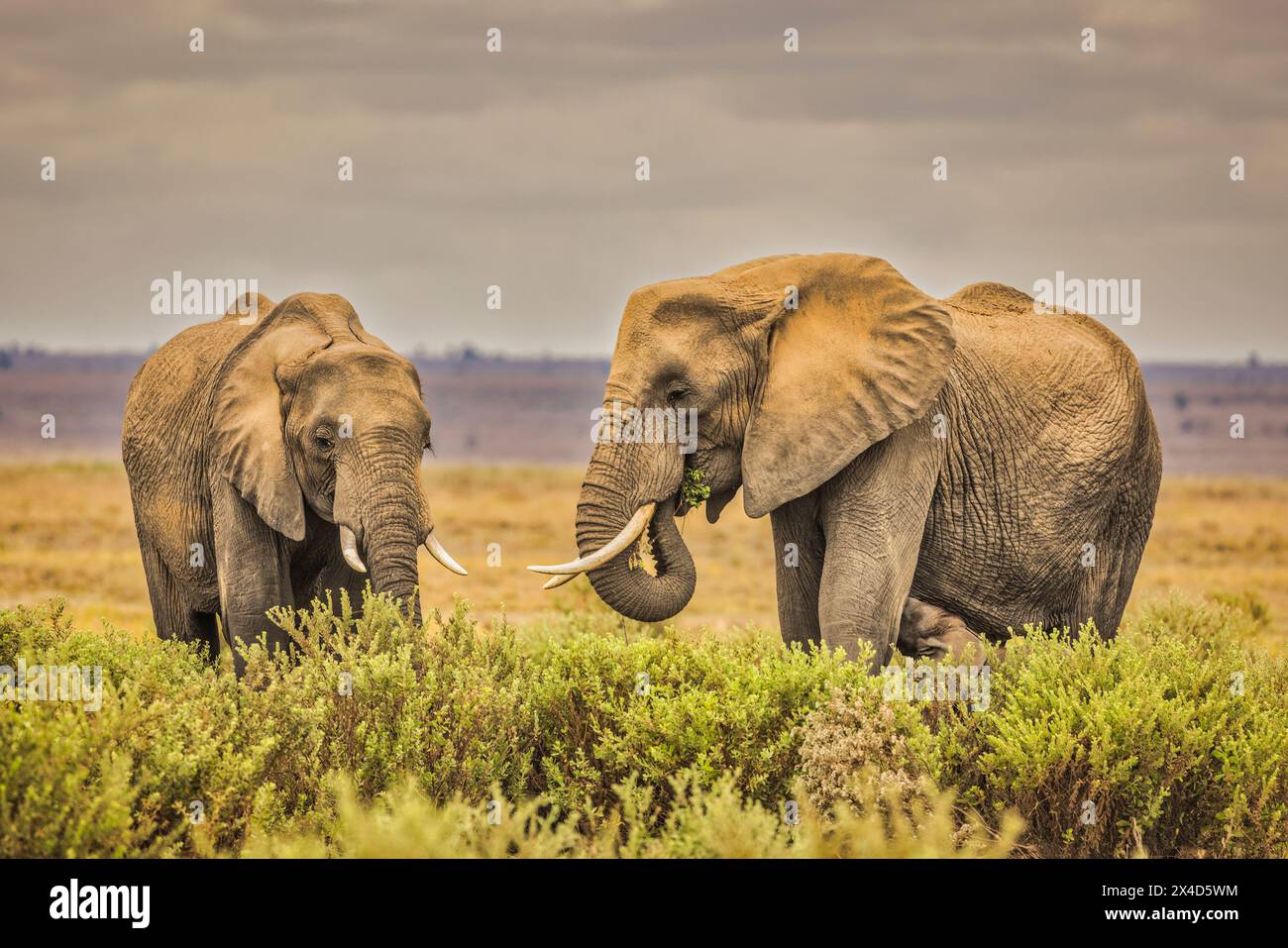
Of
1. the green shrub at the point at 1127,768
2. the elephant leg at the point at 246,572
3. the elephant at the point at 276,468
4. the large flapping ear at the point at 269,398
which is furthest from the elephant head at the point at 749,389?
the elephant leg at the point at 246,572

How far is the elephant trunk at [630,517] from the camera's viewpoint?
8.90 meters

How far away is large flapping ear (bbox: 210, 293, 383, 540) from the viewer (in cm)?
968

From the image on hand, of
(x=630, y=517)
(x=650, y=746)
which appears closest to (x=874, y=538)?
(x=630, y=517)

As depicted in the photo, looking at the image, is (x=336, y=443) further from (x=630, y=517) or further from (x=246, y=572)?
(x=630, y=517)

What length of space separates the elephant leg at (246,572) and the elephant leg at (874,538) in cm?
305

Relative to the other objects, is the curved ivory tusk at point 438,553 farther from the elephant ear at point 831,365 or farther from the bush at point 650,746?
the elephant ear at point 831,365

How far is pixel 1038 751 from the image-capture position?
8.36 meters

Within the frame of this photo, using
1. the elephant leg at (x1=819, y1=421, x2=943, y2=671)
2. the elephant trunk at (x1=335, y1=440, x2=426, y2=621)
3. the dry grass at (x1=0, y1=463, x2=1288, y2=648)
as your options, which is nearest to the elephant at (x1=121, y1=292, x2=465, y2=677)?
the elephant trunk at (x1=335, y1=440, x2=426, y2=621)

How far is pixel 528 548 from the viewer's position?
117 ft

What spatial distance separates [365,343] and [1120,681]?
4480mm

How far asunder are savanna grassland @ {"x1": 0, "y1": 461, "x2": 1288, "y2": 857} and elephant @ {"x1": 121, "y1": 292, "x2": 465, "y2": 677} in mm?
466

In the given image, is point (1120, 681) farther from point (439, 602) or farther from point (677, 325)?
point (439, 602)

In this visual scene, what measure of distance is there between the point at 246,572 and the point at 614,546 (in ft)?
7.55
